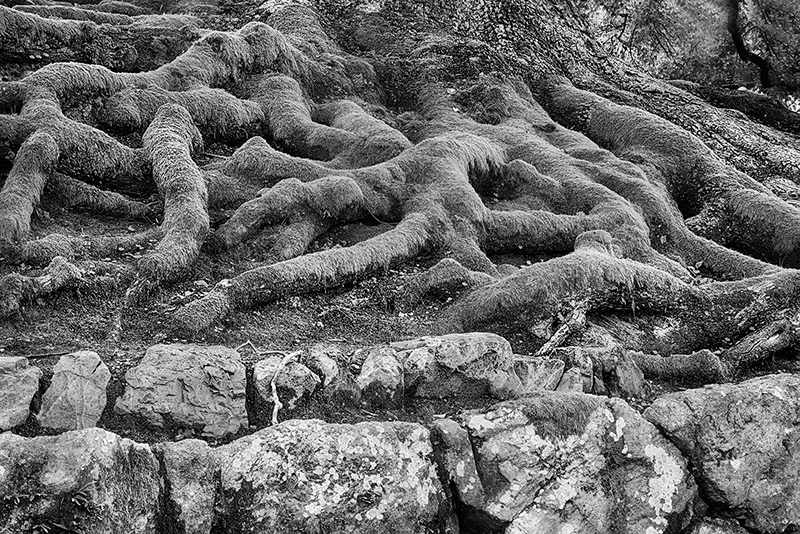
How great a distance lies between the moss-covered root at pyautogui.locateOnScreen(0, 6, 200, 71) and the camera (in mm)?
14461

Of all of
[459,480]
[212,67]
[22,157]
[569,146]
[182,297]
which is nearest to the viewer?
[459,480]

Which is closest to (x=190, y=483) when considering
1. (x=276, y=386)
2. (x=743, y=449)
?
(x=276, y=386)

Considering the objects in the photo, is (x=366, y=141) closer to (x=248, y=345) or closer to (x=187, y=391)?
(x=248, y=345)

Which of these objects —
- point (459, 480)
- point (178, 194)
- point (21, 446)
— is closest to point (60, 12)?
point (178, 194)

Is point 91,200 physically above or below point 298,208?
below

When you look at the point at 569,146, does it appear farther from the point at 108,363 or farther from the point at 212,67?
the point at 108,363

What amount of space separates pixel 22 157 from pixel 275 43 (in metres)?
7.05

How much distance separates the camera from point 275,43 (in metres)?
16.4

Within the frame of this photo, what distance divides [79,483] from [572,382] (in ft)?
19.7

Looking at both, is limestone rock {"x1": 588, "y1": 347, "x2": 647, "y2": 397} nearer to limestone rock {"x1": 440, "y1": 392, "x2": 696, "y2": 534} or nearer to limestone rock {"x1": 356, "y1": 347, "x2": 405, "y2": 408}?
limestone rock {"x1": 440, "y1": 392, "x2": 696, "y2": 534}

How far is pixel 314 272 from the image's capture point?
34.5 ft

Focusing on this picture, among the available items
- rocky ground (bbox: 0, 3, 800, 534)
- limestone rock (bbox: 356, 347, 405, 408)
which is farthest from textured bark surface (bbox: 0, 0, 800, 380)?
limestone rock (bbox: 356, 347, 405, 408)

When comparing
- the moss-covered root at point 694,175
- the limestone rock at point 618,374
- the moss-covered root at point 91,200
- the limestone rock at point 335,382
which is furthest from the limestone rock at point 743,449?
the moss-covered root at point 91,200

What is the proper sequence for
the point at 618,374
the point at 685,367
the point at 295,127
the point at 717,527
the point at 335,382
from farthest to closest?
the point at 295,127
the point at 685,367
the point at 618,374
the point at 717,527
the point at 335,382
